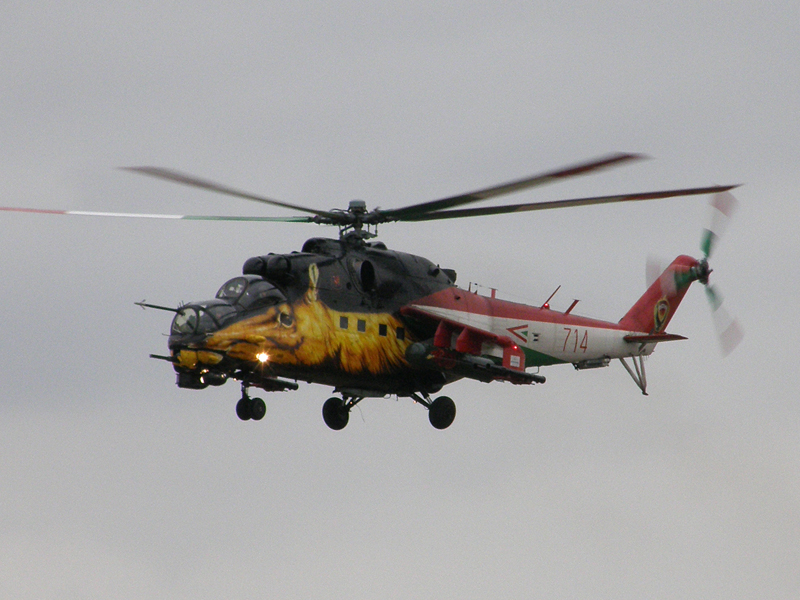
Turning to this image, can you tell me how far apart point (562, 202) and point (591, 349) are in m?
9.40

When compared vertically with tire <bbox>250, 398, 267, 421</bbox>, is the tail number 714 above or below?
above

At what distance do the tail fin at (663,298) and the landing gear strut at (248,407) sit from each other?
12540mm

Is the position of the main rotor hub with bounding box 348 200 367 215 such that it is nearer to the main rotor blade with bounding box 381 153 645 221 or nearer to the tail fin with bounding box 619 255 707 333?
the main rotor blade with bounding box 381 153 645 221

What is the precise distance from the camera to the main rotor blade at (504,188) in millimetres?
23906

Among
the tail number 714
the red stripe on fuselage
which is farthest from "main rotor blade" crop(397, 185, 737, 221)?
the tail number 714

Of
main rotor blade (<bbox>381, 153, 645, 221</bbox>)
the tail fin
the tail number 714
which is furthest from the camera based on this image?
the tail fin

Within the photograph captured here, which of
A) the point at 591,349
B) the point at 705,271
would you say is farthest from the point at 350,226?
the point at 705,271

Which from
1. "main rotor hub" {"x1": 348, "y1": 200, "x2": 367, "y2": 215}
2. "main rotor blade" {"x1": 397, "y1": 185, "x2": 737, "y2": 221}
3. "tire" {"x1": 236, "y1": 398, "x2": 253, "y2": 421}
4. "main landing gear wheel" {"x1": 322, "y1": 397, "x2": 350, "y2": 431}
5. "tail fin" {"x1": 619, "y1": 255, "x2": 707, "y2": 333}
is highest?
"main rotor blade" {"x1": 397, "y1": 185, "x2": 737, "y2": 221}

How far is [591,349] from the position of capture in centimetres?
3628

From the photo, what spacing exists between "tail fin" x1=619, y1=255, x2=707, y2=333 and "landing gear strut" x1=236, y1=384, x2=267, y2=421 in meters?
12.5

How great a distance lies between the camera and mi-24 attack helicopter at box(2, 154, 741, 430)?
28734 mm

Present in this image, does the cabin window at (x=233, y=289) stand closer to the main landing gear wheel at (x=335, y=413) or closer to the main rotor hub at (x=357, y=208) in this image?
the main rotor hub at (x=357, y=208)

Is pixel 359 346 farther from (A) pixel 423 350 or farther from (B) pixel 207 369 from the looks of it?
(B) pixel 207 369

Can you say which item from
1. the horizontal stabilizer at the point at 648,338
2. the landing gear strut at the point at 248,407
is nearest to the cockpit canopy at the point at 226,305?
the landing gear strut at the point at 248,407
